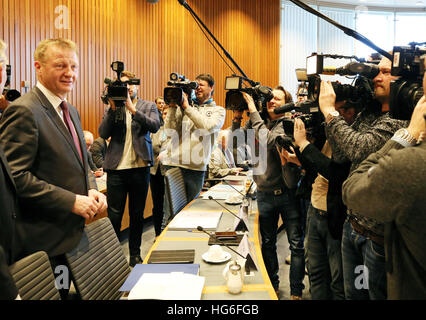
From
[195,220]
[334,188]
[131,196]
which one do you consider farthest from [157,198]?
[334,188]

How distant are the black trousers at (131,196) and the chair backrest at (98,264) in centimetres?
116

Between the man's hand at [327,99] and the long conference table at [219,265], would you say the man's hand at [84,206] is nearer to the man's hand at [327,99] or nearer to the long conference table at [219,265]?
the long conference table at [219,265]

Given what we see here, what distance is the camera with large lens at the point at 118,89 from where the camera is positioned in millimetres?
2426

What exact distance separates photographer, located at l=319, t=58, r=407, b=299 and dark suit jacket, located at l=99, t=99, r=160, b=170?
5.30 feet

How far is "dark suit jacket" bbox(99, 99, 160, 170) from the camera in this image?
2.69 metres

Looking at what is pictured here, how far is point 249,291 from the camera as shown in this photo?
1.24m

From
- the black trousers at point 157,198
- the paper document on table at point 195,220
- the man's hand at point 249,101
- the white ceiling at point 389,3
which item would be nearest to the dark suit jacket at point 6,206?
the paper document on table at point 195,220

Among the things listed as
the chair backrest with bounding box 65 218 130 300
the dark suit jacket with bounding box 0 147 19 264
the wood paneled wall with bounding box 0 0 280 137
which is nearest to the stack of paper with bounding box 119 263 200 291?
the chair backrest with bounding box 65 218 130 300

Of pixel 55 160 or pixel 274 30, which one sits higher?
pixel 274 30

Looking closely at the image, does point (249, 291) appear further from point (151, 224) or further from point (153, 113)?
point (151, 224)
